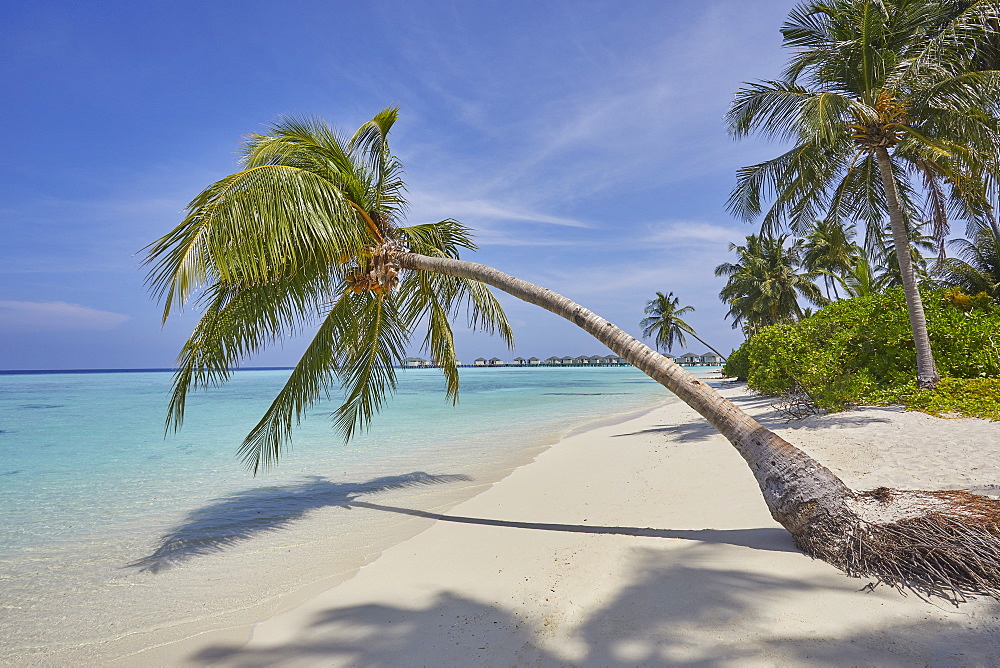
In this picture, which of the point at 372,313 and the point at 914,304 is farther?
the point at 914,304

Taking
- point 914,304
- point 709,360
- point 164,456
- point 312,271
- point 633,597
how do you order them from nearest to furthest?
1. point 633,597
2. point 312,271
3. point 914,304
4. point 164,456
5. point 709,360

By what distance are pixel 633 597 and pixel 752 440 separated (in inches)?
58.2

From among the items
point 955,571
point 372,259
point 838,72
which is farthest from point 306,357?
point 838,72

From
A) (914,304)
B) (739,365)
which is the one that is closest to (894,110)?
(914,304)

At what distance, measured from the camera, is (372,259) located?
19.5 ft

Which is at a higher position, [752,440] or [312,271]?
[312,271]

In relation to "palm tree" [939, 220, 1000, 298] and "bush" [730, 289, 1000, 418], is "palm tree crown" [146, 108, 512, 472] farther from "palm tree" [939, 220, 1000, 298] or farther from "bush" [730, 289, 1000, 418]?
"palm tree" [939, 220, 1000, 298]

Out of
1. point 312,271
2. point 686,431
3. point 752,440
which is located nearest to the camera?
point 752,440

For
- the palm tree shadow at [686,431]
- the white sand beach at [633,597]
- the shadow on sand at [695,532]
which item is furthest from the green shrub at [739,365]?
the shadow on sand at [695,532]

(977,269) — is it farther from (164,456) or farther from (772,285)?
(164,456)

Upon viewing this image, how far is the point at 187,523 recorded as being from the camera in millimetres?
6117

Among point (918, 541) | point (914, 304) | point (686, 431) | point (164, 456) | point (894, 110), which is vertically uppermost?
point (894, 110)

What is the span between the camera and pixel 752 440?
3.65 metres

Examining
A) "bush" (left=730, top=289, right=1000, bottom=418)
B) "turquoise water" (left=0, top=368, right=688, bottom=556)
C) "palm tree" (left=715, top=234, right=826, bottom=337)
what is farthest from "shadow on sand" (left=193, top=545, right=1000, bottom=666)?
"palm tree" (left=715, top=234, right=826, bottom=337)
